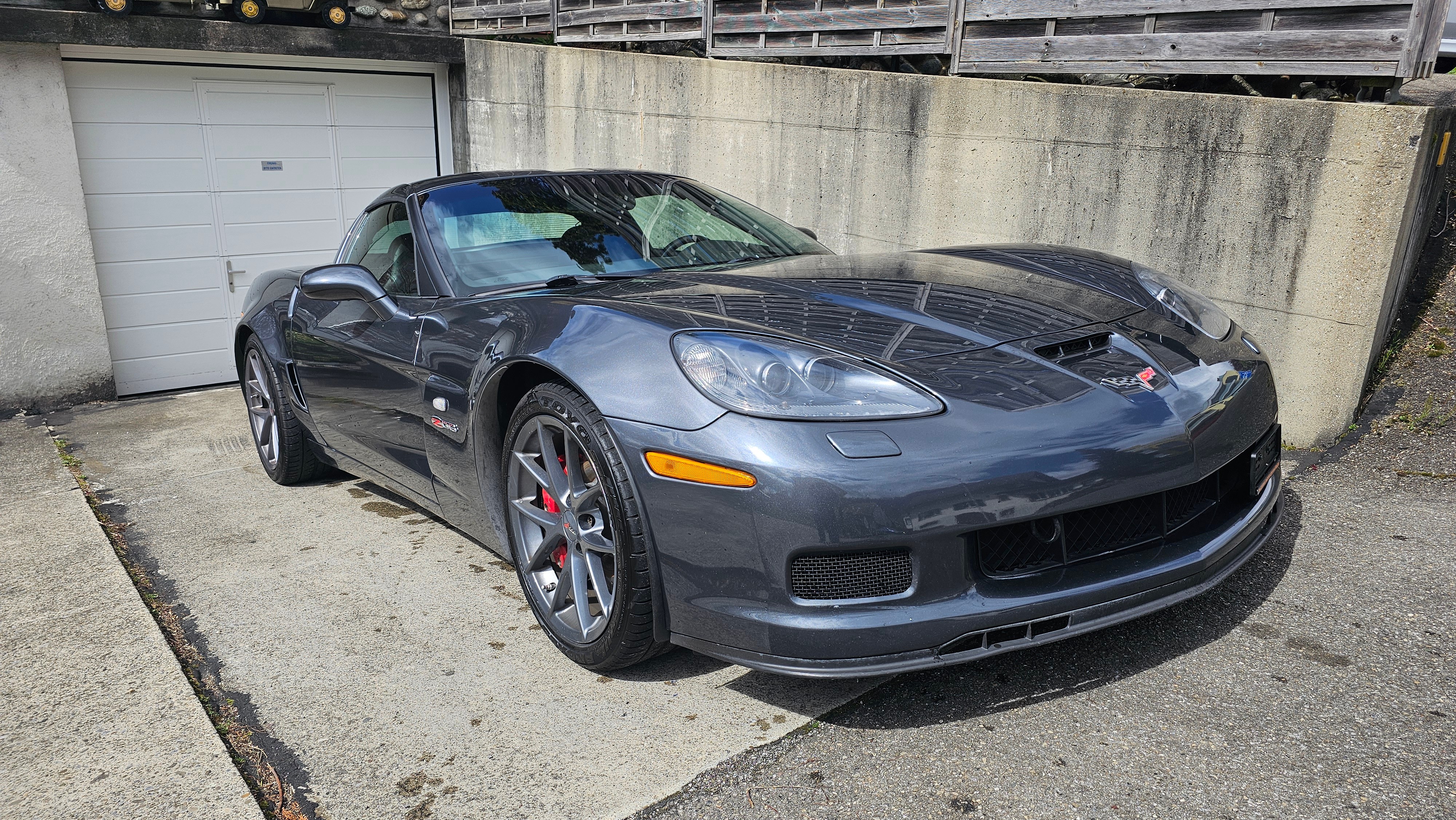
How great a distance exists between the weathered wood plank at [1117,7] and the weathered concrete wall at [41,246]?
6.14 m

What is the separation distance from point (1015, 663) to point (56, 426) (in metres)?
6.44

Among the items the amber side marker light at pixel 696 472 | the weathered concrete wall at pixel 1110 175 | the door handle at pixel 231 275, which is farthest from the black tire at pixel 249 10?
the amber side marker light at pixel 696 472

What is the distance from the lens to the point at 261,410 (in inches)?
197

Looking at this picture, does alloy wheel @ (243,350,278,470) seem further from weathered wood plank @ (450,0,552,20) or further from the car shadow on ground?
weathered wood plank @ (450,0,552,20)

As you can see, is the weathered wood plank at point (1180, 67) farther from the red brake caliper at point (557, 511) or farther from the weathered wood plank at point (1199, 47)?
the red brake caliper at point (557, 511)

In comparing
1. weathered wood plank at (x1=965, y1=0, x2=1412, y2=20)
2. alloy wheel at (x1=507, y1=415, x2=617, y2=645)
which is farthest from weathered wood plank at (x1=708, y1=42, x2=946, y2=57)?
alloy wheel at (x1=507, y1=415, x2=617, y2=645)

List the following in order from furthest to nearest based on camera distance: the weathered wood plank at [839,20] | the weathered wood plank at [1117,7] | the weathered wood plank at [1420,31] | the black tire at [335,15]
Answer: the black tire at [335,15]
the weathered wood plank at [839,20]
the weathered wood plank at [1117,7]
the weathered wood plank at [1420,31]

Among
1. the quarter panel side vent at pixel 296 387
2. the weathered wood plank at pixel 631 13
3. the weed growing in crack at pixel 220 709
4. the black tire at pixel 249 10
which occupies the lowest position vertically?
the weed growing in crack at pixel 220 709

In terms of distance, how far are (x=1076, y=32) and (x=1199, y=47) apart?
729 millimetres

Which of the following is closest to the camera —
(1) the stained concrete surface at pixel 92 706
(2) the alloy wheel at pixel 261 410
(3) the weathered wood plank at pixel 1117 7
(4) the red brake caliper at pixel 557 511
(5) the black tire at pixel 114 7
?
(1) the stained concrete surface at pixel 92 706

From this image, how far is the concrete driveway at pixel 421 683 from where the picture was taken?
2.30 metres

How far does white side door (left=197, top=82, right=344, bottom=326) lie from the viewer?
7812 millimetres

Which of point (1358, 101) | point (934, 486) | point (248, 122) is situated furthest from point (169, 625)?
point (248, 122)

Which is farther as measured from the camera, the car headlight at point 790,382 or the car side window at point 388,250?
the car side window at point 388,250
